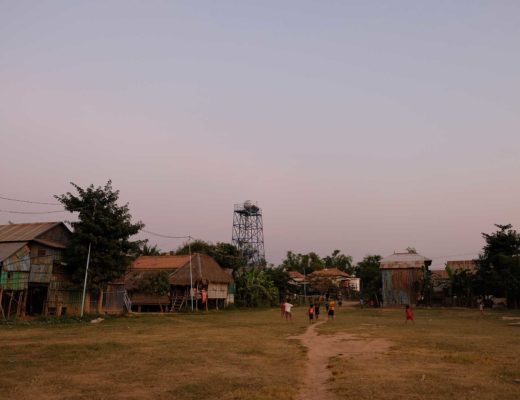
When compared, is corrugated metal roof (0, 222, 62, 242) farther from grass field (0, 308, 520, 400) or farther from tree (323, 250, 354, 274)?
tree (323, 250, 354, 274)

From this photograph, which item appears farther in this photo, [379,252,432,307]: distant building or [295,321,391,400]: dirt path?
[379,252,432,307]: distant building

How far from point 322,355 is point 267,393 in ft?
20.5

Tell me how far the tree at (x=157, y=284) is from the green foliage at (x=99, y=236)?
927cm

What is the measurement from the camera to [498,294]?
48125mm

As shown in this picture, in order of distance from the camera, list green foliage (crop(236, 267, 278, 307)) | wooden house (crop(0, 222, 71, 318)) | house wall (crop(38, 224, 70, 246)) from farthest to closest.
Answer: green foliage (crop(236, 267, 278, 307)), house wall (crop(38, 224, 70, 246)), wooden house (crop(0, 222, 71, 318))

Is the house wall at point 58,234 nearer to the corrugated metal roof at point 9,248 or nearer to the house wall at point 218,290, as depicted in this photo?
the corrugated metal roof at point 9,248

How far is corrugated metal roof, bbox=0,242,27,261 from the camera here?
102ft

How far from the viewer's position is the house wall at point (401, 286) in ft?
180

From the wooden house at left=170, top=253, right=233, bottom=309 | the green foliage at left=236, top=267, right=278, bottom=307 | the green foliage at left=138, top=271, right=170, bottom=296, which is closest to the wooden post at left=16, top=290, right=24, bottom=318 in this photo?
the green foliage at left=138, top=271, right=170, bottom=296

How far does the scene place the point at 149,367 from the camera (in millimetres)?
12906

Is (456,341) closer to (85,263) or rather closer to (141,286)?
(85,263)

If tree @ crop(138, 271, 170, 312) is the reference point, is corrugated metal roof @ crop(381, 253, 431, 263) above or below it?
above

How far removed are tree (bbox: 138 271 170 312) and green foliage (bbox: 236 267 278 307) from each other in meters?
13.5

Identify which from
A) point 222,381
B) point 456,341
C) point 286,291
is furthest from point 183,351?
point 286,291
